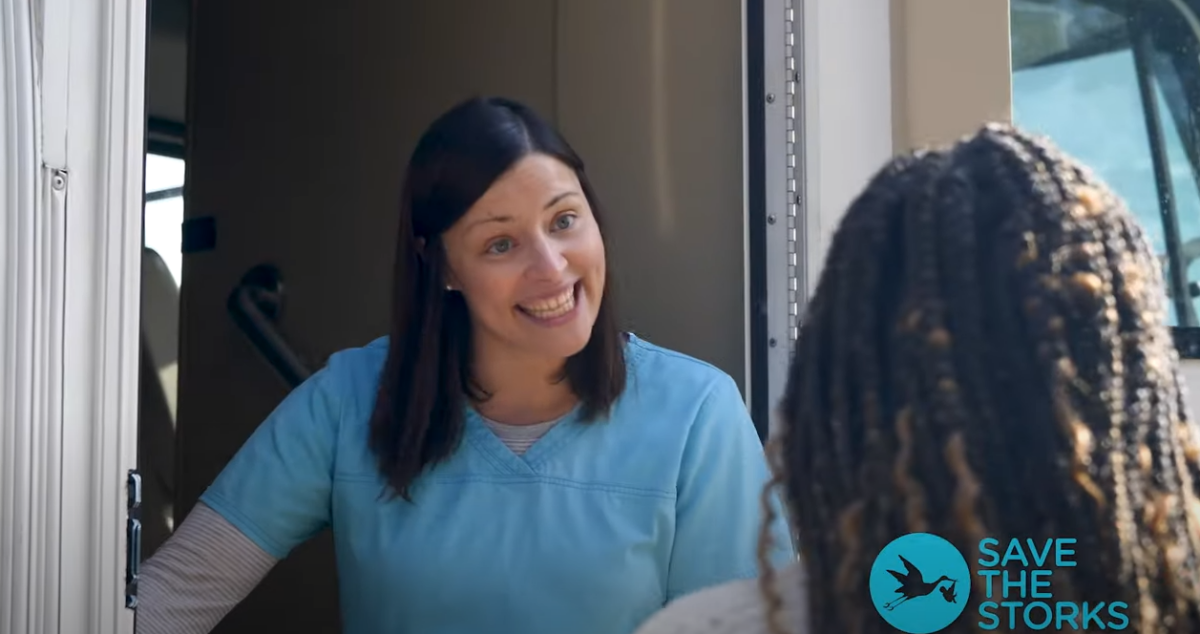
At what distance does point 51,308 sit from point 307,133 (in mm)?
1871

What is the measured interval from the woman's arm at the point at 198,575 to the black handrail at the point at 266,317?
114 cm

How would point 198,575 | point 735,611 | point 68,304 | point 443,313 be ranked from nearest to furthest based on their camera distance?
point 735,611 → point 68,304 → point 198,575 → point 443,313

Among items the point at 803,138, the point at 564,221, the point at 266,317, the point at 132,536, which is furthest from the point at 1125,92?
the point at 266,317

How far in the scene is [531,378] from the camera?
5.87 ft

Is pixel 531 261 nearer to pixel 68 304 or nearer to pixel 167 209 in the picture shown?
pixel 68 304

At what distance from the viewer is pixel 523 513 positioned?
1.65m

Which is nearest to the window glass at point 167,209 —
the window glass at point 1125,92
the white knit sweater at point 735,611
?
the window glass at point 1125,92

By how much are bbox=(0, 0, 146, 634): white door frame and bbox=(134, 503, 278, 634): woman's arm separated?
408mm

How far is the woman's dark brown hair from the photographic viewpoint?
171 cm

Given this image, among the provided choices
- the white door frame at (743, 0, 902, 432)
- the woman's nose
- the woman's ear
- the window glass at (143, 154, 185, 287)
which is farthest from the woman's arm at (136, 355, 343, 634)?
the window glass at (143, 154, 185, 287)

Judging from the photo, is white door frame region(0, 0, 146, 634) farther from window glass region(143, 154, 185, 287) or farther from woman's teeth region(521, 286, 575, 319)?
window glass region(143, 154, 185, 287)

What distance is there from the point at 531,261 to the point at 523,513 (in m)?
0.35

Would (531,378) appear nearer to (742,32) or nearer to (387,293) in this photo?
(742,32)

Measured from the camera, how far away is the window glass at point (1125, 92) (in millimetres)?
1964
